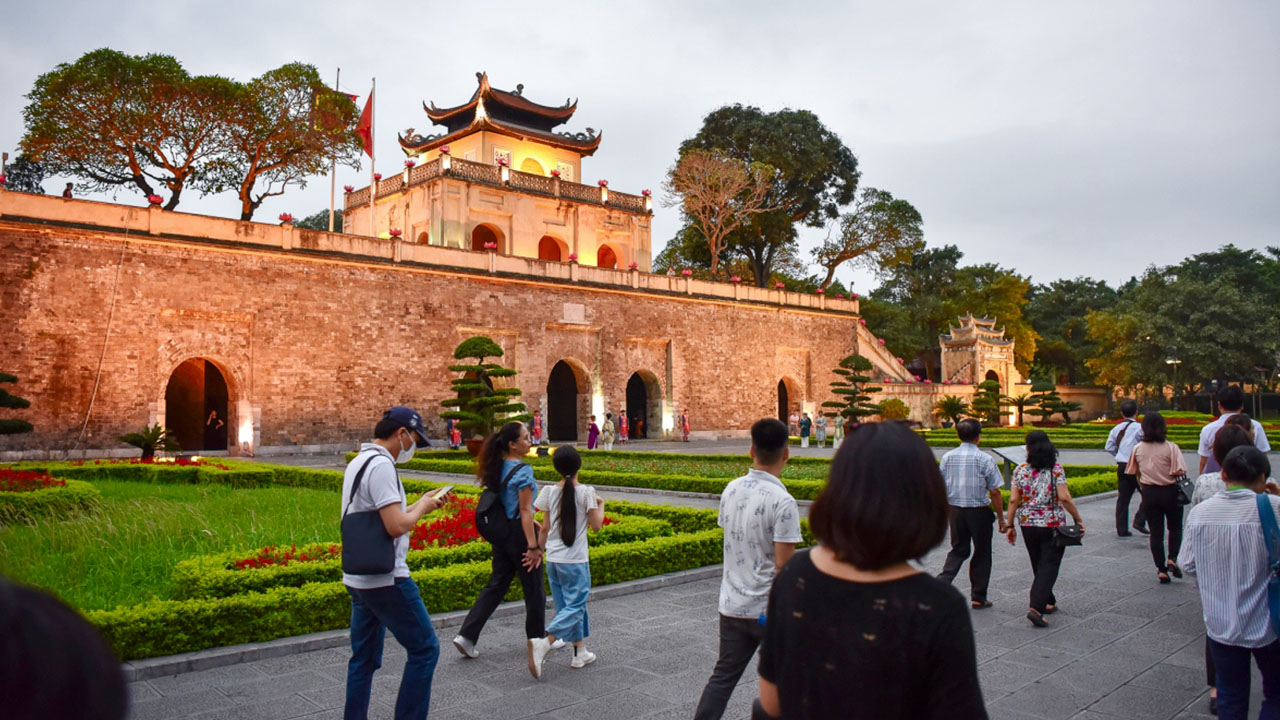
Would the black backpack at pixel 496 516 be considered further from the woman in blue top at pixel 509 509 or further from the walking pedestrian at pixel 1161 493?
→ the walking pedestrian at pixel 1161 493

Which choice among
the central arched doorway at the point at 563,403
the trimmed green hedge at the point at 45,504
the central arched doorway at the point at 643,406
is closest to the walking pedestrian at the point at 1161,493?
the trimmed green hedge at the point at 45,504

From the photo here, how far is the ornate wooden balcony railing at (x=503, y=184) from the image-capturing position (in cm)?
2925

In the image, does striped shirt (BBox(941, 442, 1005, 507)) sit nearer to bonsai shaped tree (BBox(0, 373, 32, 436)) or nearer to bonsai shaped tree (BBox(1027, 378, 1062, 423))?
bonsai shaped tree (BBox(0, 373, 32, 436))

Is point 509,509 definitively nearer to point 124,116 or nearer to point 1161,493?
point 1161,493

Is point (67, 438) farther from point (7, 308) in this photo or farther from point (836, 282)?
point (836, 282)

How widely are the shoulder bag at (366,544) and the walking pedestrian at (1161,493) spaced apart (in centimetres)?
628

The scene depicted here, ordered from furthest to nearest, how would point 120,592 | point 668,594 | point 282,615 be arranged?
point 668,594, point 120,592, point 282,615

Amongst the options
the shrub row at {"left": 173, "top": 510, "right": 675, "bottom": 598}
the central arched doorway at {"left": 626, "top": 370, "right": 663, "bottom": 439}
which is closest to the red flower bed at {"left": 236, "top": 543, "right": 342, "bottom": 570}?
the shrub row at {"left": 173, "top": 510, "right": 675, "bottom": 598}

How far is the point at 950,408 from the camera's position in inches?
1316

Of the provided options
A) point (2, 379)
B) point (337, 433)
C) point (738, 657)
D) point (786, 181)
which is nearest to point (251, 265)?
point (337, 433)

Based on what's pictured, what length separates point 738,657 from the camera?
3.44 metres

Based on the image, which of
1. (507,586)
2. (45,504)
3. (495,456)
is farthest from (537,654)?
(45,504)

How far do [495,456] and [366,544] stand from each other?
1.43 metres

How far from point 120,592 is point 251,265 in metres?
17.3
